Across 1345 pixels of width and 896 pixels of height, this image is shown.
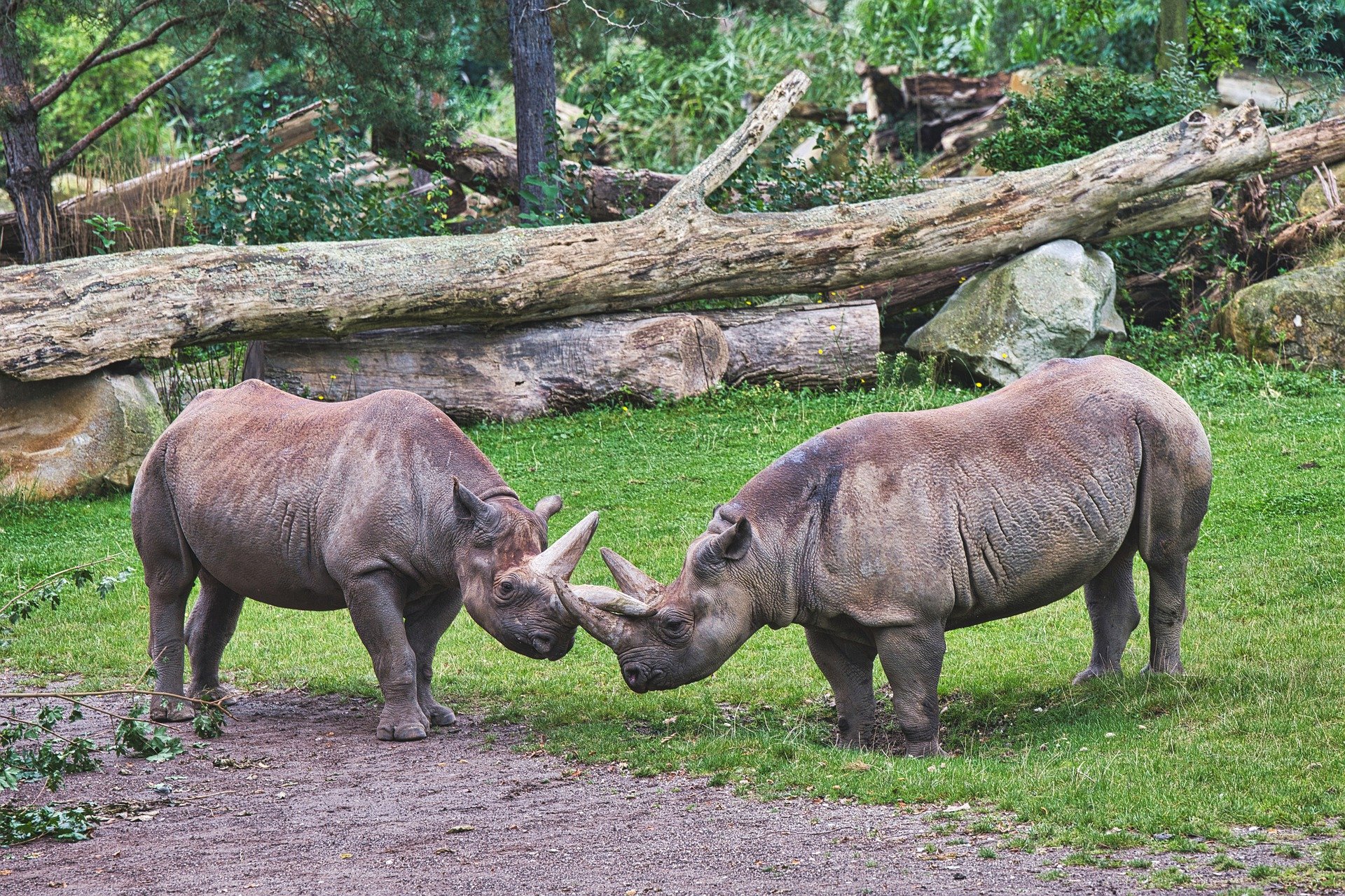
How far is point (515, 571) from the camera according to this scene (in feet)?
23.1

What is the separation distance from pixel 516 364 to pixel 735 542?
7.95m

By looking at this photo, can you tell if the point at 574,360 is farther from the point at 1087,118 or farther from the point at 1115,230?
the point at 1087,118

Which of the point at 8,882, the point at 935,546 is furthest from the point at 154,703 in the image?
the point at 935,546

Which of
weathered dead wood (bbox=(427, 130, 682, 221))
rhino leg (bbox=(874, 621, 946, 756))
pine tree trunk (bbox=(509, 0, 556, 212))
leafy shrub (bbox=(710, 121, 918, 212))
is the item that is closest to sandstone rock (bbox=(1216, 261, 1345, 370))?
leafy shrub (bbox=(710, 121, 918, 212))

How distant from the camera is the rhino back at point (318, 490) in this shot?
24.4 feet

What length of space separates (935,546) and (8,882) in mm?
4137

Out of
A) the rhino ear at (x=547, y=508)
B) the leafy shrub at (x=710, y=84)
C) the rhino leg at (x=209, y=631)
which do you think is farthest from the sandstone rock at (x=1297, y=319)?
the leafy shrub at (x=710, y=84)

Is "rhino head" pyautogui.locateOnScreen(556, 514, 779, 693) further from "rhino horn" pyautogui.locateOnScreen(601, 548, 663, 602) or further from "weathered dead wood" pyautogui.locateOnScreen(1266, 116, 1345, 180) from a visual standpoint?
"weathered dead wood" pyautogui.locateOnScreen(1266, 116, 1345, 180)

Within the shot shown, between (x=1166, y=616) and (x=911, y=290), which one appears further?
(x=911, y=290)

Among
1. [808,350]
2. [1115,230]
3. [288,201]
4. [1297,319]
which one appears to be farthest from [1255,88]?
[288,201]

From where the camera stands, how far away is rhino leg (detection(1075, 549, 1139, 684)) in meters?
7.70

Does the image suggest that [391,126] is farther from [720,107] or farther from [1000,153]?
[720,107]

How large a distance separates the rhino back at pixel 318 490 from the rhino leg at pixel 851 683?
1918 mm

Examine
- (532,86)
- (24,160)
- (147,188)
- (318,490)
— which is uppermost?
(532,86)
